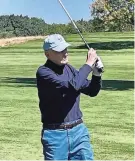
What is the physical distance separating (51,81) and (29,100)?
991 cm

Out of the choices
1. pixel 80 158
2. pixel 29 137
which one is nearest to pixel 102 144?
pixel 29 137

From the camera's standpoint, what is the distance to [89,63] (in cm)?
518

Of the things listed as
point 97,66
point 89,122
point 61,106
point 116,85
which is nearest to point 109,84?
point 116,85

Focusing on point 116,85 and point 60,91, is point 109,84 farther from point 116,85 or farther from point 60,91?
point 60,91

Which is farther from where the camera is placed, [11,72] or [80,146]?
[11,72]

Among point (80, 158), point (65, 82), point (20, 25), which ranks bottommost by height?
point (20, 25)

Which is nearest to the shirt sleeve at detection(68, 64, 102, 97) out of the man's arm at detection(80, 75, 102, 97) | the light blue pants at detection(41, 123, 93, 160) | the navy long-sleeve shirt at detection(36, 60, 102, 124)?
the man's arm at detection(80, 75, 102, 97)

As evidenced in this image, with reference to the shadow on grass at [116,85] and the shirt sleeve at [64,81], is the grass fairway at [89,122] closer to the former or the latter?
the shadow on grass at [116,85]

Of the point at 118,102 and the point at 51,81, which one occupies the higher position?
the point at 51,81

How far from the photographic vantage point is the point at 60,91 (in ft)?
17.1

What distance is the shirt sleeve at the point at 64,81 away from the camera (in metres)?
5.10

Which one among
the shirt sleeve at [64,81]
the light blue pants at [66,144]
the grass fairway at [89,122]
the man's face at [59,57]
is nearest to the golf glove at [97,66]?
the shirt sleeve at [64,81]

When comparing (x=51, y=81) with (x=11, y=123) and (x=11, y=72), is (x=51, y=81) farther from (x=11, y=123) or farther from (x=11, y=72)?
(x=11, y=72)

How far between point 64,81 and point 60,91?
11 centimetres
